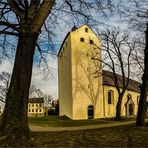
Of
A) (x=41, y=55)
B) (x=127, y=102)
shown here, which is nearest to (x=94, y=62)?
(x=127, y=102)

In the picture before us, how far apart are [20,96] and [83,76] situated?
47.2 meters

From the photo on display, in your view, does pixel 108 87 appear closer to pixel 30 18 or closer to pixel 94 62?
pixel 94 62

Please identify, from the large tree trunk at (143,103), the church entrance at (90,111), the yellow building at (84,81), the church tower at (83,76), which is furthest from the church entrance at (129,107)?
the large tree trunk at (143,103)

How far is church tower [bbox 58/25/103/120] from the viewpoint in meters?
59.3

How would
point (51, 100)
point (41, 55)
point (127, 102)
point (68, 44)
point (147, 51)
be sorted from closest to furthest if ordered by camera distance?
1. point (41, 55)
2. point (147, 51)
3. point (68, 44)
4. point (127, 102)
5. point (51, 100)

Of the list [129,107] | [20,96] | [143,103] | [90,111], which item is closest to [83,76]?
[90,111]

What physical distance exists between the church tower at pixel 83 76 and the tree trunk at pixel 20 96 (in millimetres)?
45053

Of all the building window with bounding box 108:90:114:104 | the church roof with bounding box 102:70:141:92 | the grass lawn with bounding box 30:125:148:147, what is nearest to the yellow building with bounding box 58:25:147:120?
the building window with bounding box 108:90:114:104

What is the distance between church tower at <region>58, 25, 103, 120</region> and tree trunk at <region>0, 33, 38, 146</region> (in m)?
45.1

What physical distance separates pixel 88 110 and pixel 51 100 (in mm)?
58220

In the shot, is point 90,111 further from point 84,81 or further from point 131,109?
point 131,109

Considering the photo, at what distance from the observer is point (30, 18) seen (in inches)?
552

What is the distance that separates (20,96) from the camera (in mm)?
13211

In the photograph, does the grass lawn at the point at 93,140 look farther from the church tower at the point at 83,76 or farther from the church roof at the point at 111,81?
the church tower at the point at 83,76
